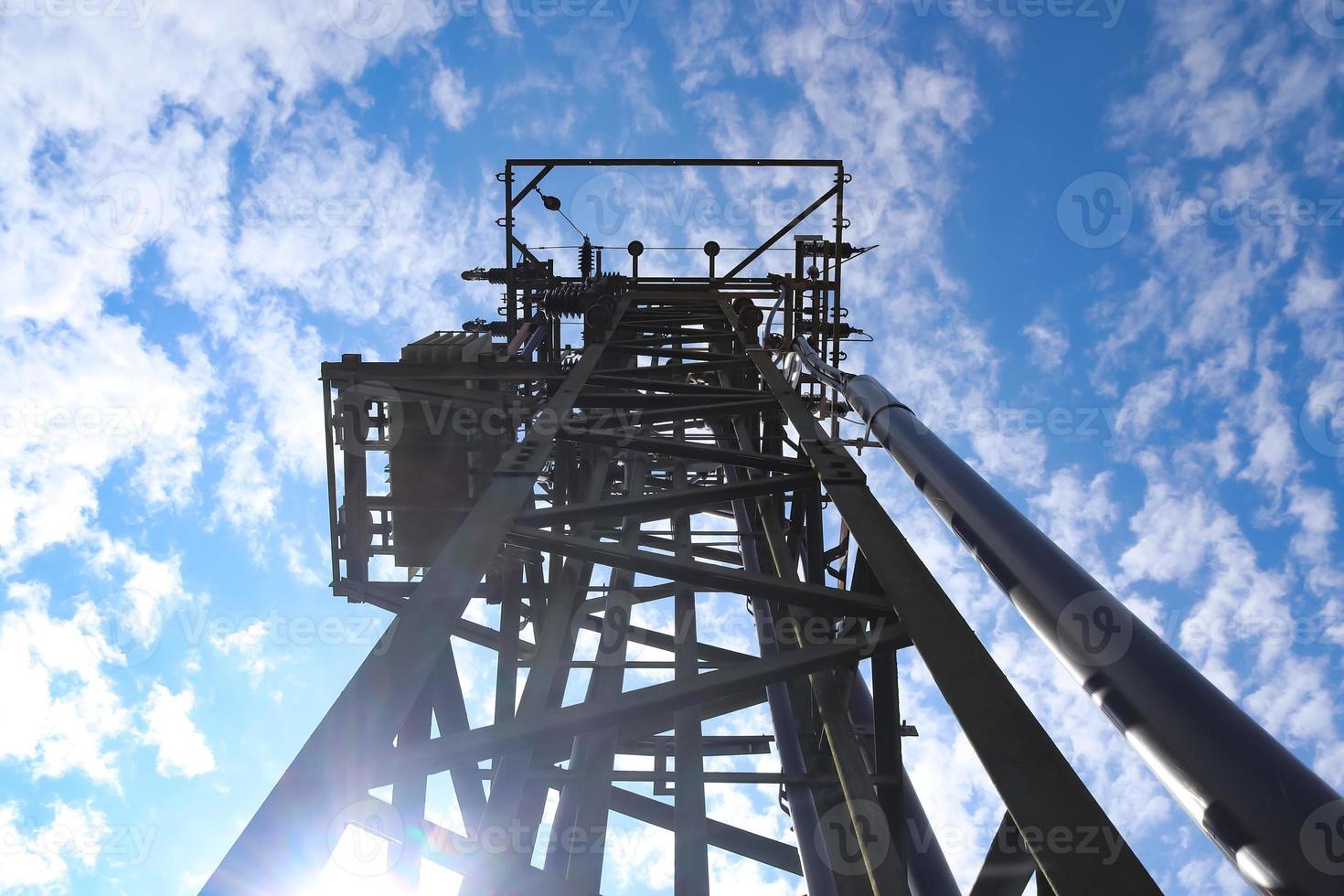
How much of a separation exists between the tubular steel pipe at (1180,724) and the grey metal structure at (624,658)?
36mm

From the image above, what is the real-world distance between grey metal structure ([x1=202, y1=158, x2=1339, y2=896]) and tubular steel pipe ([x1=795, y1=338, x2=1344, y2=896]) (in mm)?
36

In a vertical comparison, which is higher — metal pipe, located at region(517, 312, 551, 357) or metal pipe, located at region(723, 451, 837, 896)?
metal pipe, located at region(517, 312, 551, 357)

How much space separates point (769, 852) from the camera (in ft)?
15.4

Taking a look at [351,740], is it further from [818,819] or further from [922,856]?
[922,856]

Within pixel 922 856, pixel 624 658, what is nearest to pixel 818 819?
pixel 922 856

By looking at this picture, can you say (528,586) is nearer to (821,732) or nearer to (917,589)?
(821,732)

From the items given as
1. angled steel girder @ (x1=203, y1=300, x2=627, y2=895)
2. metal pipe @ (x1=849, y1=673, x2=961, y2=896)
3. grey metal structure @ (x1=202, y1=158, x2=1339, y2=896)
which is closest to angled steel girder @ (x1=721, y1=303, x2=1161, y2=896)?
grey metal structure @ (x1=202, y1=158, x2=1339, y2=896)

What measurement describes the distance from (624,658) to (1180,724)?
4332mm

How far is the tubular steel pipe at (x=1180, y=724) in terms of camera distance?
63.5 inches

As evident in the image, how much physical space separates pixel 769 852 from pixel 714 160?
1003 centimetres

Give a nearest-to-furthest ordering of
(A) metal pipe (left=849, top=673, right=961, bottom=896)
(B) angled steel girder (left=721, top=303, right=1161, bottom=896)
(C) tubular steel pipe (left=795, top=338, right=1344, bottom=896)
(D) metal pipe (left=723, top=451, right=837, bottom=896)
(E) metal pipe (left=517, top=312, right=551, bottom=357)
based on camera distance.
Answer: (C) tubular steel pipe (left=795, top=338, right=1344, bottom=896), (B) angled steel girder (left=721, top=303, right=1161, bottom=896), (A) metal pipe (left=849, top=673, right=961, bottom=896), (D) metal pipe (left=723, top=451, right=837, bottom=896), (E) metal pipe (left=517, top=312, right=551, bottom=357)

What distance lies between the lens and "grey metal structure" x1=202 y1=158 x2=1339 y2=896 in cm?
262

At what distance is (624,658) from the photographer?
5828mm

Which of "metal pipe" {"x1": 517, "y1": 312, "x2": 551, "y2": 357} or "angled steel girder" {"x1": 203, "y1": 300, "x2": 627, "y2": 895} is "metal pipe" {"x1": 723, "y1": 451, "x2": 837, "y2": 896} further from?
"metal pipe" {"x1": 517, "y1": 312, "x2": 551, "y2": 357}
